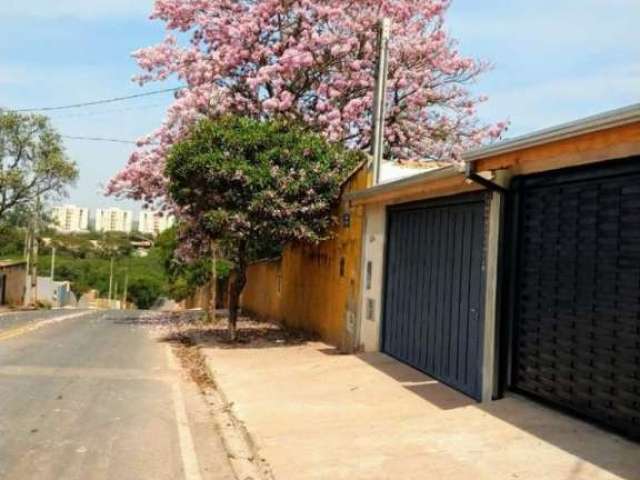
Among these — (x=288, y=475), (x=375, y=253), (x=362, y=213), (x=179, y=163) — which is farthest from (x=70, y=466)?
(x=179, y=163)

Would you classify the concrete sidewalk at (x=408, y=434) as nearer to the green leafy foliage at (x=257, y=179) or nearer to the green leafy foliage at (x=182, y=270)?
the green leafy foliage at (x=257, y=179)

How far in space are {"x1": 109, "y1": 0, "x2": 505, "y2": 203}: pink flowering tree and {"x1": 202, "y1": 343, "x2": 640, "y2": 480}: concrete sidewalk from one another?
39.6ft

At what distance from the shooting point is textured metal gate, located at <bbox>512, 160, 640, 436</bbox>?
21.3 ft

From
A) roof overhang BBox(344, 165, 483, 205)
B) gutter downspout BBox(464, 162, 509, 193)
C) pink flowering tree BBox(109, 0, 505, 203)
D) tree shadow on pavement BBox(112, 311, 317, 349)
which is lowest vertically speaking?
tree shadow on pavement BBox(112, 311, 317, 349)

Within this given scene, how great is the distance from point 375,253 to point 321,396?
4.05 metres

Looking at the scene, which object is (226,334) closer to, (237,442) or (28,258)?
(237,442)

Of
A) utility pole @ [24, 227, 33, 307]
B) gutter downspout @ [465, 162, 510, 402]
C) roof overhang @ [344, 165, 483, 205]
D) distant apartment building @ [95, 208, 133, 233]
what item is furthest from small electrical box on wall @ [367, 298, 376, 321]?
distant apartment building @ [95, 208, 133, 233]

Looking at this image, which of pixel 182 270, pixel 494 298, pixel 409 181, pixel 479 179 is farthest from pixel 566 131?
pixel 182 270

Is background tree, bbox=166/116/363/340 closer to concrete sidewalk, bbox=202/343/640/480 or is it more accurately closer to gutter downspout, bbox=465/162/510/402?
concrete sidewalk, bbox=202/343/640/480

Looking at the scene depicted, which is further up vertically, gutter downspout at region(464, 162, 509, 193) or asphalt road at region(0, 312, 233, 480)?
gutter downspout at region(464, 162, 509, 193)

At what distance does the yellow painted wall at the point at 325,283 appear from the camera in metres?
14.4

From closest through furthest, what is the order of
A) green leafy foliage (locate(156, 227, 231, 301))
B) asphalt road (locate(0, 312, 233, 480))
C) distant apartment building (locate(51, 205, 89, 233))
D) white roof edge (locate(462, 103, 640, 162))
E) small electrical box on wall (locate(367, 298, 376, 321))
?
white roof edge (locate(462, 103, 640, 162)), asphalt road (locate(0, 312, 233, 480)), small electrical box on wall (locate(367, 298, 376, 321)), green leafy foliage (locate(156, 227, 231, 301)), distant apartment building (locate(51, 205, 89, 233))

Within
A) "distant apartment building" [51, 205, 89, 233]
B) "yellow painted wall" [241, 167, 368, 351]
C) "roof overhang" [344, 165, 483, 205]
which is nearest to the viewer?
"roof overhang" [344, 165, 483, 205]

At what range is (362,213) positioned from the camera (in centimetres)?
1427
